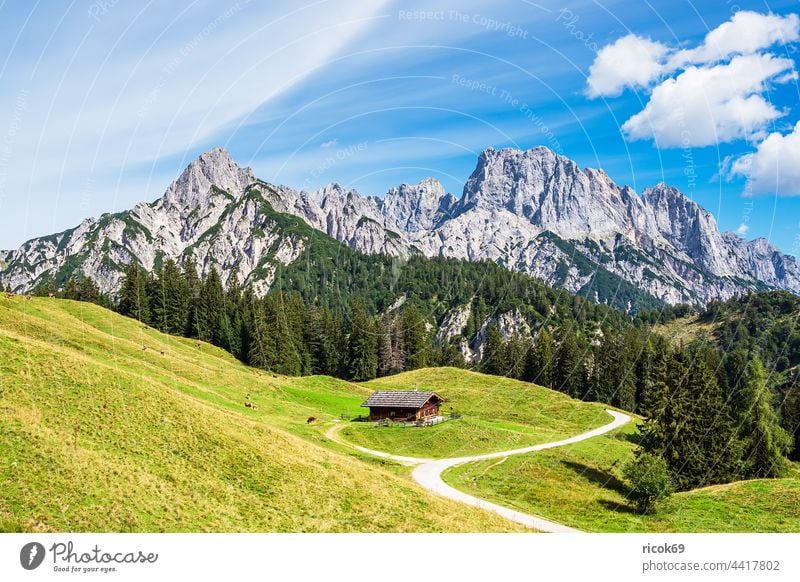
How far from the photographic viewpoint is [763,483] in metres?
43.7

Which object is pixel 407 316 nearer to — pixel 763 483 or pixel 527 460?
pixel 527 460

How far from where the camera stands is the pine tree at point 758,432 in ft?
214

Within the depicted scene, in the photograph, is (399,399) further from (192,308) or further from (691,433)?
(192,308)

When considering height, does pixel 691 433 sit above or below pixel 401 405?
below

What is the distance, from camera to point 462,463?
5459 cm

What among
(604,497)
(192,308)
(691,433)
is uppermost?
(192,308)

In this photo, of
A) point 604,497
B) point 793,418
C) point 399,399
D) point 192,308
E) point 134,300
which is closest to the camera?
point 604,497

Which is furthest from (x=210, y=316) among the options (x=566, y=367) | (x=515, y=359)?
(x=566, y=367)

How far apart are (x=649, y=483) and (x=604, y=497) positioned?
7.20 meters

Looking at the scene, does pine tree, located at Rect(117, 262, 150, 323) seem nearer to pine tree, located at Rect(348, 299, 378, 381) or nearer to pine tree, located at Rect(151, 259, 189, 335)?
pine tree, located at Rect(151, 259, 189, 335)

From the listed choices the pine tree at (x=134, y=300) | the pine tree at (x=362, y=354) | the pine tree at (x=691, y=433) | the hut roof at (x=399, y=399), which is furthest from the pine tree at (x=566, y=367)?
the pine tree at (x=134, y=300)

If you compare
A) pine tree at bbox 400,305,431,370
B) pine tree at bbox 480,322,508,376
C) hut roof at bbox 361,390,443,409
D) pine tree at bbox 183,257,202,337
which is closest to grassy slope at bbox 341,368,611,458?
hut roof at bbox 361,390,443,409
